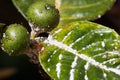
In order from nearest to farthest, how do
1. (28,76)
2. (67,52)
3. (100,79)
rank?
(100,79)
(67,52)
(28,76)

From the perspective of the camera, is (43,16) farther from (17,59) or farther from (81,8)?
(17,59)

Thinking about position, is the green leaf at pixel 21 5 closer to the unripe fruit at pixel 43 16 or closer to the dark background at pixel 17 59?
the unripe fruit at pixel 43 16

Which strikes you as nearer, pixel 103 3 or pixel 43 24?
pixel 43 24

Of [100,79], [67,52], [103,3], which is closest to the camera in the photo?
[100,79]

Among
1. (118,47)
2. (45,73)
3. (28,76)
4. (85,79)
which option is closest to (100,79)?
(85,79)

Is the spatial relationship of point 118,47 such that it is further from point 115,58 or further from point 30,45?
point 30,45

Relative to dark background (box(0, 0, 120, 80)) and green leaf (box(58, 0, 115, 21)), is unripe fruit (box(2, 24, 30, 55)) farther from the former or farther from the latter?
dark background (box(0, 0, 120, 80))

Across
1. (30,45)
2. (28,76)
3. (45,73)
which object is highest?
(30,45)

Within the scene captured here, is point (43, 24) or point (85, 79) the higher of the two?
point (43, 24)

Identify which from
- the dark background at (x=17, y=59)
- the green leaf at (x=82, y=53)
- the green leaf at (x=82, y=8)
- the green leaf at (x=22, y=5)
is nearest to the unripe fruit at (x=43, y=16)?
the green leaf at (x=82, y=53)
